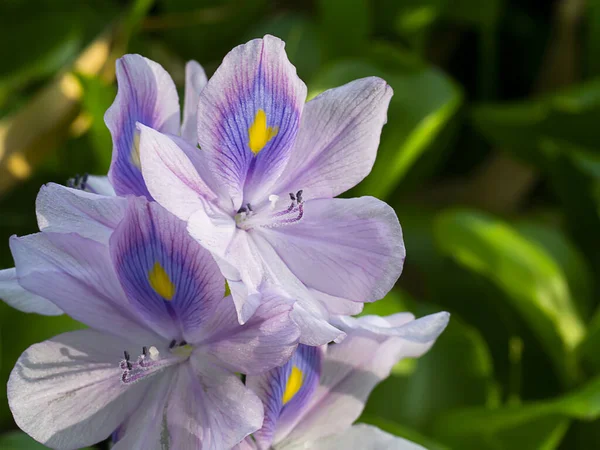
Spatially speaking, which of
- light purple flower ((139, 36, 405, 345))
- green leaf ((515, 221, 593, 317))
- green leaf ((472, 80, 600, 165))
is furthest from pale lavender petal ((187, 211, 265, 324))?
green leaf ((472, 80, 600, 165))

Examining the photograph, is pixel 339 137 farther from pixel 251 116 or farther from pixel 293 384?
pixel 293 384

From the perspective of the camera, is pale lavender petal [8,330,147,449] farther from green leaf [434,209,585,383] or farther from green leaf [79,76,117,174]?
green leaf [434,209,585,383]

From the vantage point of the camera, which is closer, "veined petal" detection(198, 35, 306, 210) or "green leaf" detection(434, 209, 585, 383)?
"veined petal" detection(198, 35, 306, 210)

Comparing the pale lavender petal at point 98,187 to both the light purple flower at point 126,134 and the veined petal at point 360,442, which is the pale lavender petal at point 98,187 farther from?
the veined petal at point 360,442

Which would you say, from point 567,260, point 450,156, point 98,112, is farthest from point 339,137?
point 450,156

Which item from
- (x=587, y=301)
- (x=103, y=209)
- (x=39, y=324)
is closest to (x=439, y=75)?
(x=587, y=301)

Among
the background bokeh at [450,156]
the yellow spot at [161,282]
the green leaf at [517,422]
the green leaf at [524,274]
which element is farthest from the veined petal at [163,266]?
the green leaf at [524,274]

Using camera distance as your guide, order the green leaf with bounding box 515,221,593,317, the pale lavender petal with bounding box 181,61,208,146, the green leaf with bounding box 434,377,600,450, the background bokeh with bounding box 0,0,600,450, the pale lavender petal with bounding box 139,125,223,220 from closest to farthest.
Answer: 1. the pale lavender petal with bounding box 139,125,223,220
2. the pale lavender petal with bounding box 181,61,208,146
3. the green leaf with bounding box 434,377,600,450
4. the background bokeh with bounding box 0,0,600,450
5. the green leaf with bounding box 515,221,593,317
